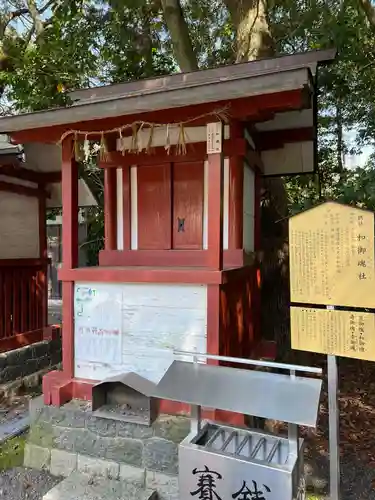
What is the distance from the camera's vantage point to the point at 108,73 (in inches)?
375

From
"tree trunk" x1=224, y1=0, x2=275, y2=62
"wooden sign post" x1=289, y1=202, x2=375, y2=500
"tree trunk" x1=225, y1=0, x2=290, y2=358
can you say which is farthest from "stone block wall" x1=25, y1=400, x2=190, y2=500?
"tree trunk" x1=224, y1=0, x2=275, y2=62

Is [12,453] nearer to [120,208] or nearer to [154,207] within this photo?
[120,208]

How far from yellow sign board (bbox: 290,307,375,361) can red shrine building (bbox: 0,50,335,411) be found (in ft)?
2.97

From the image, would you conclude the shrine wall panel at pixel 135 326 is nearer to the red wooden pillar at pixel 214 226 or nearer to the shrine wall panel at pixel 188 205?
the red wooden pillar at pixel 214 226

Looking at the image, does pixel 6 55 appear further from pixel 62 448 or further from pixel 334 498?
→ pixel 334 498

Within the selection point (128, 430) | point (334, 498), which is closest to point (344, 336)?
point (334, 498)

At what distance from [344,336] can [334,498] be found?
1.11 metres

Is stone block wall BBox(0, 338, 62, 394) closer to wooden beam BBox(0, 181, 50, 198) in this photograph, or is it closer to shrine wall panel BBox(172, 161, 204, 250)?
wooden beam BBox(0, 181, 50, 198)

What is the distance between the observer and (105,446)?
3.97m

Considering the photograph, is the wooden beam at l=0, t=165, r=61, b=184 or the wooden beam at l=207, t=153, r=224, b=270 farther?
the wooden beam at l=0, t=165, r=61, b=184

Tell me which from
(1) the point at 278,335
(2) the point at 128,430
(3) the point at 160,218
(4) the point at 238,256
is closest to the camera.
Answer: (2) the point at 128,430

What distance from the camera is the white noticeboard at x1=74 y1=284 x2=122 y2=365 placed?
4.27m

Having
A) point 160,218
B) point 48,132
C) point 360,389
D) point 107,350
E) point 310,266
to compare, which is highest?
point 48,132

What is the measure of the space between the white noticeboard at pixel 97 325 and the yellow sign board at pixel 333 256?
1.96 m
